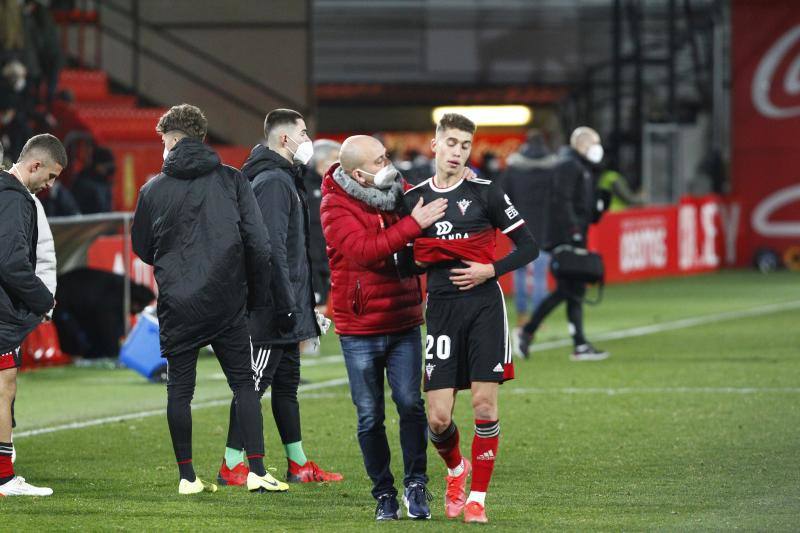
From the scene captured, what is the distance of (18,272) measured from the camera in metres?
8.69

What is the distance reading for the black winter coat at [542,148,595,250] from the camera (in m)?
15.5

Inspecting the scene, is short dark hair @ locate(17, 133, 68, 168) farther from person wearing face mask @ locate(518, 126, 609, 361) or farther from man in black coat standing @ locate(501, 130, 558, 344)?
man in black coat standing @ locate(501, 130, 558, 344)

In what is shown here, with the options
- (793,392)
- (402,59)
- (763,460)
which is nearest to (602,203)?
(793,392)

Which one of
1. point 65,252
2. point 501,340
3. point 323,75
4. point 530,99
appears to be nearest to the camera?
point 501,340

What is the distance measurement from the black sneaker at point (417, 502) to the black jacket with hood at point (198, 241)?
1.33m

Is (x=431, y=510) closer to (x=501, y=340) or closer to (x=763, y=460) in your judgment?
(x=501, y=340)

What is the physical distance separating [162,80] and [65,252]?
14717mm

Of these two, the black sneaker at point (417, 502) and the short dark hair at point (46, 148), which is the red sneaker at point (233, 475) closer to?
the black sneaker at point (417, 502)

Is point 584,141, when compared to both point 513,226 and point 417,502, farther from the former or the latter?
point 417,502

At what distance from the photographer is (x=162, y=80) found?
1192 inches

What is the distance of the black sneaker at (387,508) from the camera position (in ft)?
26.6

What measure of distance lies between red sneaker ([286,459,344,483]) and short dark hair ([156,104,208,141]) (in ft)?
6.37

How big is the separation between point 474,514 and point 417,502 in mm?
309

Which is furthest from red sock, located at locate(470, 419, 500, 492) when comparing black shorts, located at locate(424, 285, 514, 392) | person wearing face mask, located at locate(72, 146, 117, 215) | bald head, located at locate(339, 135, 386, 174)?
person wearing face mask, located at locate(72, 146, 117, 215)
